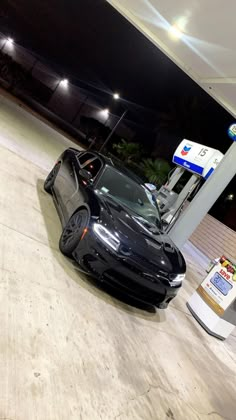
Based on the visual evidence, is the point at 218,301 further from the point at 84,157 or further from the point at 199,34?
the point at 199,34

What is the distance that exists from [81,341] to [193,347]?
2224mm

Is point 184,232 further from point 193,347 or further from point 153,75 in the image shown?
point 153,75

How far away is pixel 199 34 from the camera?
17.7 feet

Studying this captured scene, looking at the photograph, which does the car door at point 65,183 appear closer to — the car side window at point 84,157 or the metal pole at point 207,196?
the car side window at point 84,157

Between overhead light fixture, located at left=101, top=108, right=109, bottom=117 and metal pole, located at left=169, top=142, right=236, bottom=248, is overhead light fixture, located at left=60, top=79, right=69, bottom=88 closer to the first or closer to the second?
overhead light fixture, located at left=101, top=108, right=109, bottom=117

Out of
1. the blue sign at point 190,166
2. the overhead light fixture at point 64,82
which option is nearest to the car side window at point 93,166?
the blue sign at point 190,166

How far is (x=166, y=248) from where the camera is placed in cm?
474

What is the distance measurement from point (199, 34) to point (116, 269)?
4.15 m

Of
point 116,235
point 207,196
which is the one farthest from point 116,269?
point 207,196

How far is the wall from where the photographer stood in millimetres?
12047

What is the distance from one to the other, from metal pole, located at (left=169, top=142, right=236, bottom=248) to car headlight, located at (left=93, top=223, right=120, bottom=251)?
3.90 meters

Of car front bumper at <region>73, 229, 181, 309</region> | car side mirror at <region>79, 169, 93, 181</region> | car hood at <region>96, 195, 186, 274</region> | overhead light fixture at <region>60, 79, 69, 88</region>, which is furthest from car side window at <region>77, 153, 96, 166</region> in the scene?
overhead light fixture at <region>60, 79, 69, 88</region>

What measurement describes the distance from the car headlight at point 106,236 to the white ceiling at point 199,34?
10.6 ft

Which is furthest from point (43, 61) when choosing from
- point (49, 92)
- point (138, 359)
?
point (138, 359)
